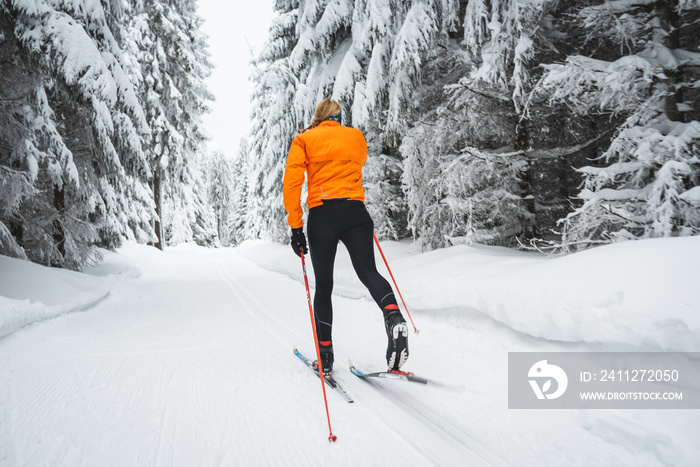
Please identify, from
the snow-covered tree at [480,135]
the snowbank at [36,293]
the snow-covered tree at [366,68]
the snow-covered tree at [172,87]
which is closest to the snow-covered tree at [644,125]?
the snow-covered tree at [480,135]

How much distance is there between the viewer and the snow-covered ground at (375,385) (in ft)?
5.70

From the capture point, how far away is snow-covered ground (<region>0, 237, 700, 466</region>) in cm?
174

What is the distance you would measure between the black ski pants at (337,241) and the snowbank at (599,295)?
54.5 inches

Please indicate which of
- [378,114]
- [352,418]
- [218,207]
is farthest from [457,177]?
[218,207]

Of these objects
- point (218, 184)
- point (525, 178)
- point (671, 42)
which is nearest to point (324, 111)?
point (671, 42)

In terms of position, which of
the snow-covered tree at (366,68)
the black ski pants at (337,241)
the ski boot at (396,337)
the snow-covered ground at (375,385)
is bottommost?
the snow-covered ground at (375,385)

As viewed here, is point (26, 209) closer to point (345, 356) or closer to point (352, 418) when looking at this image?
point (345, 356)

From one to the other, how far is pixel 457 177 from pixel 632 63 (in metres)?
2.66

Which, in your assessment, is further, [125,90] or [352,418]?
[125,90]

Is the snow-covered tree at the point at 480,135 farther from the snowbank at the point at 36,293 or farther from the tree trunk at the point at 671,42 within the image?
the snowbank at the point at 36,293

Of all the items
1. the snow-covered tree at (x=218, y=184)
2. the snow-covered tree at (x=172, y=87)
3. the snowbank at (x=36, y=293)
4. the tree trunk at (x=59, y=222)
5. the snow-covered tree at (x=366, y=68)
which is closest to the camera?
the snowbank at (x=36, y=293)

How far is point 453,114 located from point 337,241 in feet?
15.3

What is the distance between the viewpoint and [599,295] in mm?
2459

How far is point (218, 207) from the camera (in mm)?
45344
